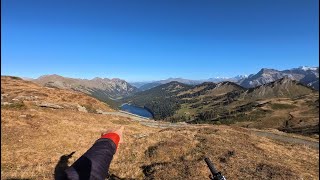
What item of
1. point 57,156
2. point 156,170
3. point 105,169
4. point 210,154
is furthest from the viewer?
point 210,154

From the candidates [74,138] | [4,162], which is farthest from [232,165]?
[74,138]

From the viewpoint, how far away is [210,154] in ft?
77.3

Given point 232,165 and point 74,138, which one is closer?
point 232,165

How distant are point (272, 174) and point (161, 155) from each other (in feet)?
27.0

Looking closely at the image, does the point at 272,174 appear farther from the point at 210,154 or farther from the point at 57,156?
the point at 57,156

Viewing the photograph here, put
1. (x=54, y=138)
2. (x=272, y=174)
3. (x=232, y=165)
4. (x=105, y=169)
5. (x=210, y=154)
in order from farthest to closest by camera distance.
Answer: (x=54, y=138) → (x=210, y=154) → (x=232, y=165) → (x=272, y=174) → (x=105, y=169)

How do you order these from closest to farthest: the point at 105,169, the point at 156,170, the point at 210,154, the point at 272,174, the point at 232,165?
the point at 105,169 → the point at 156,170 → the point at 272,174 → the point at 232,165 → the point at 210,154

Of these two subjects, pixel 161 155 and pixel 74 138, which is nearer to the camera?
pixel 161 155

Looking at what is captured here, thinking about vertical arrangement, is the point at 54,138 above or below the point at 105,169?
below

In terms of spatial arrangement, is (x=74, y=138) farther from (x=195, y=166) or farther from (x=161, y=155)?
(x=195, y=166)

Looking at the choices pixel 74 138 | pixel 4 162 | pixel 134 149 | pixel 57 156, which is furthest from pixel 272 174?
pixel 74 138

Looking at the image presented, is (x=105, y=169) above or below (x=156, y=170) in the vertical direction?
above

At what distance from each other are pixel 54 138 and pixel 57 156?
8.61 m

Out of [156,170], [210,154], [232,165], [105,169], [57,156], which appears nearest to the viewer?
[105,169]
